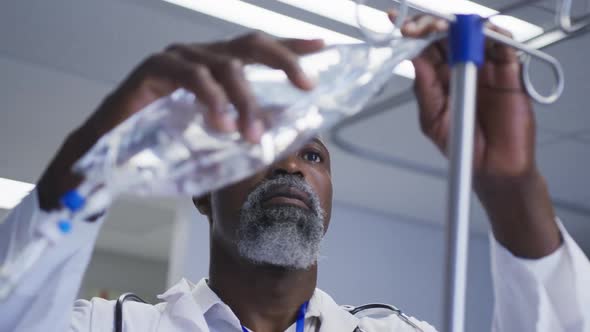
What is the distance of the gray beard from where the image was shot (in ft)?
3.91

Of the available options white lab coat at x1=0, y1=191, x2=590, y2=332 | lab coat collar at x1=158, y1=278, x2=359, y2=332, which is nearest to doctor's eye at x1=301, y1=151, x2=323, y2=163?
lab coat collar at x1=158, y1=278, x2=359, y2=332

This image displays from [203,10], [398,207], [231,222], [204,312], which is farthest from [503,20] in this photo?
[398,207]

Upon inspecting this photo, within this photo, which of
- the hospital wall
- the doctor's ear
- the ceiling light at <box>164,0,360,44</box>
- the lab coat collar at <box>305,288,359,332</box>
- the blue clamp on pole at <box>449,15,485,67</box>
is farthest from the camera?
the hospital wall

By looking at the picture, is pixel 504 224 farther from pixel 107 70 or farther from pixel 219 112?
pixel 107 70

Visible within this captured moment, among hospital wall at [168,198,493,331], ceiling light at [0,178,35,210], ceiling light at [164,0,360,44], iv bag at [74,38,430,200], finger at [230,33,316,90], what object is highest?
ceiling light at [164,0,360,44]

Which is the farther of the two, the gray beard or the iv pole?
the gray beard

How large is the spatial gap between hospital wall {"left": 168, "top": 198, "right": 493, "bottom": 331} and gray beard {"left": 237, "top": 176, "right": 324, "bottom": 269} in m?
2.84

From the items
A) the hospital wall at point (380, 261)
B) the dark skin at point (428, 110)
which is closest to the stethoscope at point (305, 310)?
the dark skin at point (428, 110)

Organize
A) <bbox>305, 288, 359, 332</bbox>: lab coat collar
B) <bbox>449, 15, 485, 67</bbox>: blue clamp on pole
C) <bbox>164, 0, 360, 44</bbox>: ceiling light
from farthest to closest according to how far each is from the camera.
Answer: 1. <bbox>164, 0, 360, 44</bbox>: ceiling light
2. <bbox>305, 288, 359, 332</bbox>: lab coat collar
3. <bbox>449, 15, 485, 67</bbox>: blue clamp on pole

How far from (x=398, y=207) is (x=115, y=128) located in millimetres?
3857

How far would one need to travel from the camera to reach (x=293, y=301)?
125cm

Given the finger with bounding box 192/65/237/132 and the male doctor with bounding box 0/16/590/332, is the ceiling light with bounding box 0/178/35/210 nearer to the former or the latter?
the male doctor with bounding box 0/16/590/332

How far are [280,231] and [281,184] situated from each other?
0.09 meters

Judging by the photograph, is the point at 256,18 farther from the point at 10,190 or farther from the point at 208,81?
the point at 10,190
